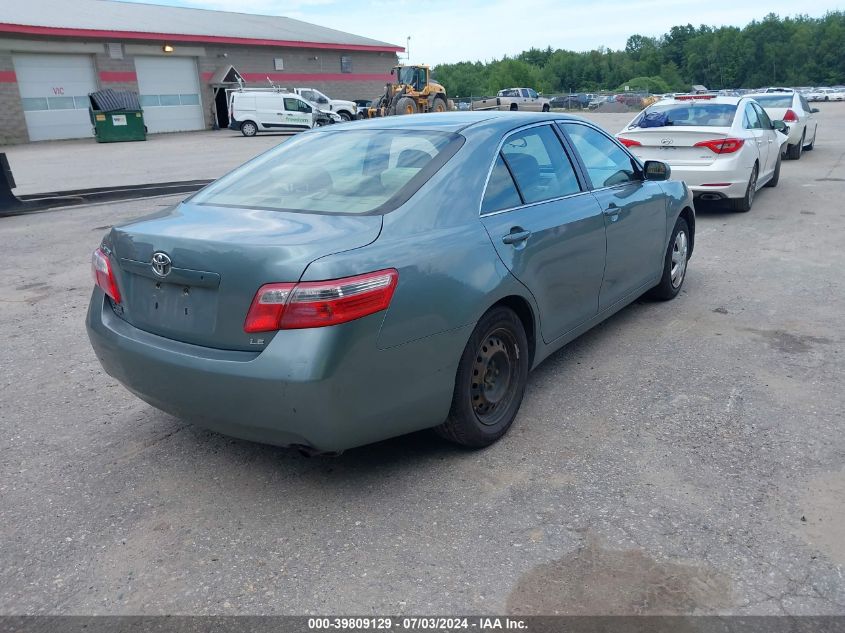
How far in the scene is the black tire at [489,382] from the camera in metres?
3.26

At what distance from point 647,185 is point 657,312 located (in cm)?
109

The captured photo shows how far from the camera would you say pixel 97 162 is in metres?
20.8

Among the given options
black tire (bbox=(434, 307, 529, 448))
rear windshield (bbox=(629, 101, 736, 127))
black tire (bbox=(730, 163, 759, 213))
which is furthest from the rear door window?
black tire (bbox=(434, 307, 529, 448))

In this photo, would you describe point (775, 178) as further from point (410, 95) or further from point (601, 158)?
point (410, 95)

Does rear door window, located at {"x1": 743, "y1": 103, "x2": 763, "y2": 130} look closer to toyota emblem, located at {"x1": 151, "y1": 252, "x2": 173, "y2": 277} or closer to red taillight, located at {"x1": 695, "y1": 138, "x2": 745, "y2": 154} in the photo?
red taillight, located at {"x1": 695, "y1": 138, "x2": 745, "y2": 154}

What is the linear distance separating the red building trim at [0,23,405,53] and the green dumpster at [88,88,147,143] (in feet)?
10.2

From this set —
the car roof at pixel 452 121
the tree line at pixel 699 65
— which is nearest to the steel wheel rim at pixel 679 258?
the car roof at pixel 452 121

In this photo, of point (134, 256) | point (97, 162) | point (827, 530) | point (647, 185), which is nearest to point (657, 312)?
point (647, 185)

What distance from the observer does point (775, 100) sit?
50.0 feet

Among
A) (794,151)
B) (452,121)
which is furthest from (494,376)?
(794,151)

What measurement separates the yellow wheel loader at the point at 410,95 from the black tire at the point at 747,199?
24497 mm

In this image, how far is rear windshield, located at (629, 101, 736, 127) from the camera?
30.8ft

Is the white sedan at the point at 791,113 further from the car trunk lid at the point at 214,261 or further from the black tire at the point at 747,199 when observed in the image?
the car trunk lid at the point at 214,261

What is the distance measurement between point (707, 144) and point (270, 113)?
87.9 feet
